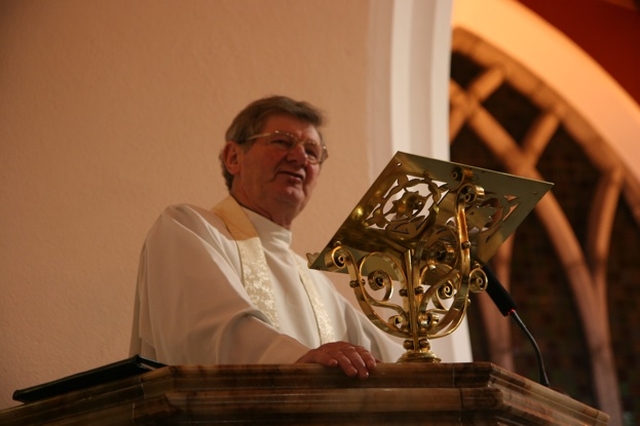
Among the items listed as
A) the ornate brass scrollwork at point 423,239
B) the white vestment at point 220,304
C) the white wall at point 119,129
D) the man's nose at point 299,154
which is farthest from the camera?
the white wall at point 119,129

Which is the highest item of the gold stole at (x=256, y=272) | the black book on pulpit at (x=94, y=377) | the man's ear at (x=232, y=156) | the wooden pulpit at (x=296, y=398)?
the man's ear at (x=232, y=156)

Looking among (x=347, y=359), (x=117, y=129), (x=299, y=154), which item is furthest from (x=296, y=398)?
(x=117, y=129)

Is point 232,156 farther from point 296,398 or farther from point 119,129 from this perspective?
point 296,398

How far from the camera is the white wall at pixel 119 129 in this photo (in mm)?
3951

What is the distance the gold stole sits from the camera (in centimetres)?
334

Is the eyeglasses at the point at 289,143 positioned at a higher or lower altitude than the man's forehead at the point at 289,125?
lower

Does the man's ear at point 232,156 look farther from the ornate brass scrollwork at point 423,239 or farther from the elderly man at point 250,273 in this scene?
the ornate brass scrollwork at point 423,239

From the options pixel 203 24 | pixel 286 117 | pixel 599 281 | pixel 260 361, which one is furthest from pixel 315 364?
pixel 599 281

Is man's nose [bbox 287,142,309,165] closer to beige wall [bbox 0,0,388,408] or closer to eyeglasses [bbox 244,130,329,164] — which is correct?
eyeglasses [bbox 244,130,329,164]

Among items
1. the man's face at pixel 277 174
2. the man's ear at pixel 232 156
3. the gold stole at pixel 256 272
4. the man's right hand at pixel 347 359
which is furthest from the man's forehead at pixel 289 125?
the man's right hand at pixel 347 359

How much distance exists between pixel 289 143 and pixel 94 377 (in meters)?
1.37

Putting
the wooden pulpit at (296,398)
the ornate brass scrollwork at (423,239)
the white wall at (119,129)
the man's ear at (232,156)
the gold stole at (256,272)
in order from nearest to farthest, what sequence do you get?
the wooden pulpit at (296,398), the ornate brass scrollwork at (423,239), the gold stole at (256,272), the man's ear at (232,156), the white wall at (119,129)

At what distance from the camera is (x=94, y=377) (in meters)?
2.39

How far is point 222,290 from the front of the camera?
115 inches
